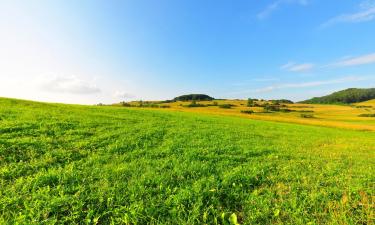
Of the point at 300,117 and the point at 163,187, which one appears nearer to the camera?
the point at 163,187

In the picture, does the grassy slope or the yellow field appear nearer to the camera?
the grassy slope

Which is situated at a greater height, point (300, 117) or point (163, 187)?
point (163, 187)

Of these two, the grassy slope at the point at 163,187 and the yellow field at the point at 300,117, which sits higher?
the grassy slope at the point at 163,187

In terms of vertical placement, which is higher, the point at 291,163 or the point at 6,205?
the point at 6,205

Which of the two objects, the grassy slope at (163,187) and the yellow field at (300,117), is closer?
the grassy slope at (163,187)

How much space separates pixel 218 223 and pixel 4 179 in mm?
5913

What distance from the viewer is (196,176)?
248 inches

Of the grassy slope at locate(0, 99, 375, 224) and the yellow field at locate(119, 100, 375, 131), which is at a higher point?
the grassy slope at locate(0, 99, 375, 224)

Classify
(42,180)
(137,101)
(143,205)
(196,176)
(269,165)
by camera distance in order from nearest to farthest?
(143,205)
(42,180)
(196,176)
(269,165)
(137,101)

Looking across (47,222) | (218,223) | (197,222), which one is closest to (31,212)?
(47,222)

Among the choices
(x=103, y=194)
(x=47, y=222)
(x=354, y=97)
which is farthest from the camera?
(x=354, y=97)

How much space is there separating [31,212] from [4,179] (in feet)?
7.50

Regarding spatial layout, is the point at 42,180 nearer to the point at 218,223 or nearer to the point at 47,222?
the point at 47,222

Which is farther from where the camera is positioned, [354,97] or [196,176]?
[354,97]
